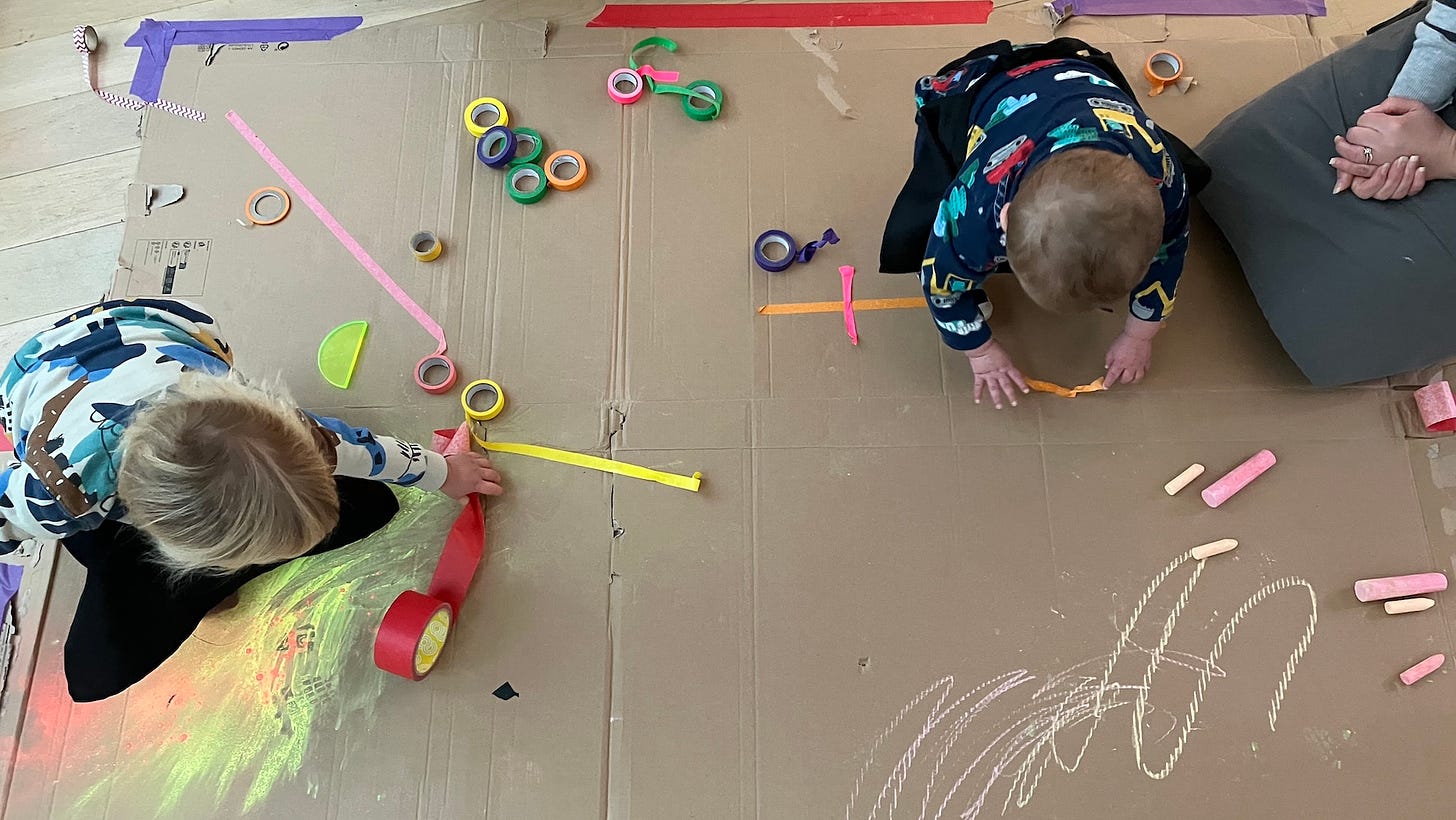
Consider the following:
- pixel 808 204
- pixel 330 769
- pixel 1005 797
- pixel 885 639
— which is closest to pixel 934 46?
pixel 808 204

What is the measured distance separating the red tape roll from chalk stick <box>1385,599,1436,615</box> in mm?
988

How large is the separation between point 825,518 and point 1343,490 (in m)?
0.58

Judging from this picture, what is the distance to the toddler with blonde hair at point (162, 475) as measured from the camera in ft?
2.28

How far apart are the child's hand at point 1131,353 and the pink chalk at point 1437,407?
30 centimetres

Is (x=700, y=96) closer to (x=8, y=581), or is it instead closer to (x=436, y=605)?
(x=436, y=605)

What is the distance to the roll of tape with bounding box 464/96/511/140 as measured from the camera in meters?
1.23

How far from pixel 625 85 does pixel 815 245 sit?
14.2 inches

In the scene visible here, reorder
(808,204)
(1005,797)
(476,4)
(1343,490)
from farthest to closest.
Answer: (476,4)
(808,204)
(1343,490)
(1005,797)

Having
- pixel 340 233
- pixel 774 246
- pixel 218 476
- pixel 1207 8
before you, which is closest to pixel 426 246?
pixel 340 233

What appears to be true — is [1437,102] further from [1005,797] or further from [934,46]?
[1005,797]

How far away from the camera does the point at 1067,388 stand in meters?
1.09

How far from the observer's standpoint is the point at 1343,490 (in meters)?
1.03

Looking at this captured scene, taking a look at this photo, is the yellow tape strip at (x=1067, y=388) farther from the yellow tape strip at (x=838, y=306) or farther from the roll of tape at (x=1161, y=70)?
the roll of tape at (x=1161, y=70)

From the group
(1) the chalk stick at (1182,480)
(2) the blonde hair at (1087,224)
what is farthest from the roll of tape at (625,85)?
(1) the chalk stick at (1182,480)
